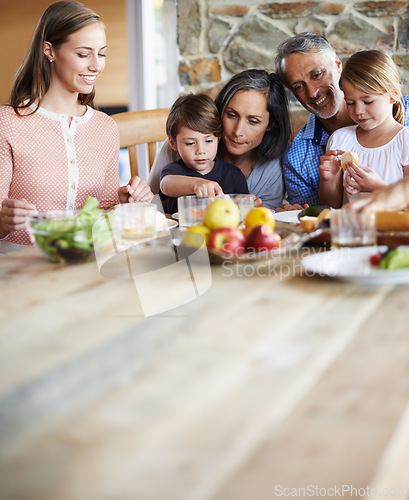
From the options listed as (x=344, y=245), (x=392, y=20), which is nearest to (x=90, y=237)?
(x=344, y=245)

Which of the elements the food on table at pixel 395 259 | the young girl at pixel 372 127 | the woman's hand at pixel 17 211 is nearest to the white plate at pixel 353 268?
the food on table at pixel 395 259

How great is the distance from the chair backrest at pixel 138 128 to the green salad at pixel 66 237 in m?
1.21

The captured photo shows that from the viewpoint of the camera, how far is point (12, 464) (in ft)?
1.56

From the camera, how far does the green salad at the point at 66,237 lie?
1107 millimetres

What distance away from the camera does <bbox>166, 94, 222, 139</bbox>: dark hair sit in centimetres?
227

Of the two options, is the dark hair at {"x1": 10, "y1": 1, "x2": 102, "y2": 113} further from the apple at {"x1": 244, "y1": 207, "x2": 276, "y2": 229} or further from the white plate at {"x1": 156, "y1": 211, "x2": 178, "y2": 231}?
the apple at {"x1": 244, "y1": 207, "x2": 276, "y2": 229}

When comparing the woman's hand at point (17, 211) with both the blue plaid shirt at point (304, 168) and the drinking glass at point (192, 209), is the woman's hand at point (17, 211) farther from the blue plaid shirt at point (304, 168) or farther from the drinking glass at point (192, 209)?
the blue plaid shirt at point (304, 168)

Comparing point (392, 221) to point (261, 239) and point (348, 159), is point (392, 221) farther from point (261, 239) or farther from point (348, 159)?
point (348, 159)

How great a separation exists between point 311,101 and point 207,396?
78.3 inches

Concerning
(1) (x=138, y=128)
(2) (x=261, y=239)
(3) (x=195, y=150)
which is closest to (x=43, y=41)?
(1) (x=138, y=128)

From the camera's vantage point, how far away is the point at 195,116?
227cm

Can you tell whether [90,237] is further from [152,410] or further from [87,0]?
[87,0]

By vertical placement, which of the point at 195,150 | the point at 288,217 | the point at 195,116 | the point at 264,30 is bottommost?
the point at 288,217

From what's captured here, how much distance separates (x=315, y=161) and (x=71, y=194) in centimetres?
103
